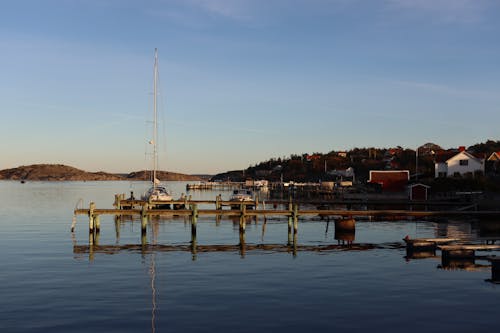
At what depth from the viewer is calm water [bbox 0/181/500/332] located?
19.2m

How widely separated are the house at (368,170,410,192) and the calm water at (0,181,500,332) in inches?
2385

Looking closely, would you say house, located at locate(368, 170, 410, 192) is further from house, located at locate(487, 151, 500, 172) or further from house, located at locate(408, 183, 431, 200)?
house, located at locate(487, 151, 500, 172)

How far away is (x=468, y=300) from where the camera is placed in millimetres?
22547

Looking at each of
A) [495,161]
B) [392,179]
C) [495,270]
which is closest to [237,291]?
[495,270]

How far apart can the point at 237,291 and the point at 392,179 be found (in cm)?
8172

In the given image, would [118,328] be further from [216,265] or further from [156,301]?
[216,265]

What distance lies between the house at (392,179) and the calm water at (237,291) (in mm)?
60590

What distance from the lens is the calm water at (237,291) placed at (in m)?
19.2

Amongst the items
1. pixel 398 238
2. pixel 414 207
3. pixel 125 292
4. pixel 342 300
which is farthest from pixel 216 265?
pixel 414 207

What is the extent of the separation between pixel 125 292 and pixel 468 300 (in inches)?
586

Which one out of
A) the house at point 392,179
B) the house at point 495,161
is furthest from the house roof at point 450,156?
the house at point 392,179

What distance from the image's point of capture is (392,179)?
331 ft

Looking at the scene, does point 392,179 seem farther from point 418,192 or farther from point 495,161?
point 495,161

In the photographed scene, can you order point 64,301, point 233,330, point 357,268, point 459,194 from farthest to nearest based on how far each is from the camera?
point 459,194 → point 357,268 → point 64,301 → point 233,330
